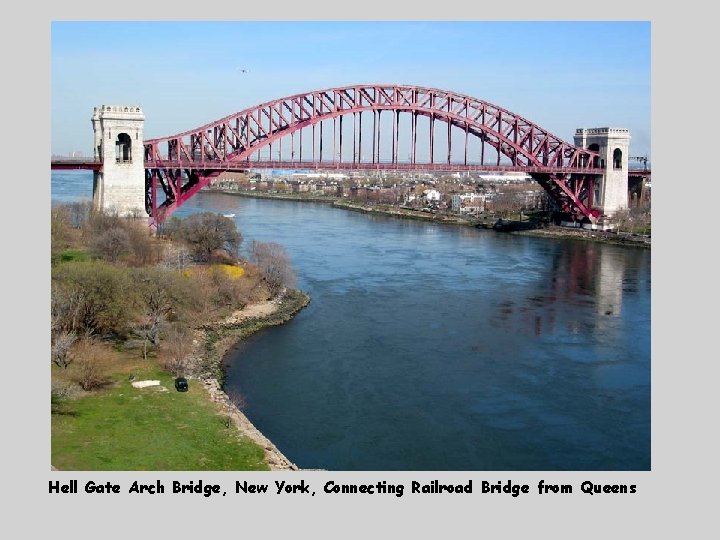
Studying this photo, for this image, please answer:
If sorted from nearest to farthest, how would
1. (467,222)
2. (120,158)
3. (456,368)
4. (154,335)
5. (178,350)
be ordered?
(178,350) < (154,335) < (456,368) < (120,158) < (467,222)

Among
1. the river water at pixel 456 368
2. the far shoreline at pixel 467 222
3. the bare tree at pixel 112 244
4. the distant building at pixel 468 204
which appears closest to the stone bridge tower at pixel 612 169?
the far shoreline at pixel 467 222

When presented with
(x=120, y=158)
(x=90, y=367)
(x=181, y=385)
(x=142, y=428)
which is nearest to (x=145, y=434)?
(x=142, y=428)

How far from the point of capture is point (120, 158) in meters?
26.7

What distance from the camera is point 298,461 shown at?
38.6 feet

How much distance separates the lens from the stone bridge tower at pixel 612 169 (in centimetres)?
4094

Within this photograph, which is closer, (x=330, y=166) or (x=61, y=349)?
(x=61, y=349)

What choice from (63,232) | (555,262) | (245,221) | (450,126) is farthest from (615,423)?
(245,221)

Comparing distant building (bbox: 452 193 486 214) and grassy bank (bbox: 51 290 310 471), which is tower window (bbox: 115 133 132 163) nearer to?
grassy bank (bbox: 51 290 310 471)

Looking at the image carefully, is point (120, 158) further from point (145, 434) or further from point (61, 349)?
point (145, 434)

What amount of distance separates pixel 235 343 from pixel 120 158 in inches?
461

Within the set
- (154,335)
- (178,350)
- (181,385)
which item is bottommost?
(181,385)

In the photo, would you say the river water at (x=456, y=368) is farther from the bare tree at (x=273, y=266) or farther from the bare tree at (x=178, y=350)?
the bare tree at (x=273, y=266)

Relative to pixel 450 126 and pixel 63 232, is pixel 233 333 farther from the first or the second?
pixel 450 126

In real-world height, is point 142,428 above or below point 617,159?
below
